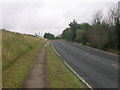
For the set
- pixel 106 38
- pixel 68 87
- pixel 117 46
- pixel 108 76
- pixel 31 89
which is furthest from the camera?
pixel 106 38

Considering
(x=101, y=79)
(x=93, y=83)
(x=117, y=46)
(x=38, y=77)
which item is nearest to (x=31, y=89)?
(x=38, y=77)

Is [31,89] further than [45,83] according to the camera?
No

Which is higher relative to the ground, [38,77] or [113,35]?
[113,35]

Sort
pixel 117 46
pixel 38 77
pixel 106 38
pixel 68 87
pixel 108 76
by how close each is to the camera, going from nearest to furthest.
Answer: pixel 68 87, pixel 38 77, pixel 108 76, pixel 117 46, pixel 106 38

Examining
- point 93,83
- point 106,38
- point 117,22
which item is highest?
point 117,22

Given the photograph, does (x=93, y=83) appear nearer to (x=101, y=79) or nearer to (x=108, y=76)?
(x=101, y=79)

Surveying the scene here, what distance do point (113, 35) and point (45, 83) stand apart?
2699 centimetres

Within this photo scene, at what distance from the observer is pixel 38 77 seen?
11453 mm

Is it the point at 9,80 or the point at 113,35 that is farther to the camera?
the point at 113,35

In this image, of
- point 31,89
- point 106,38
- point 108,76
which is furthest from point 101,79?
point 106,38

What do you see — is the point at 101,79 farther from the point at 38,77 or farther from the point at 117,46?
the point at 117,46

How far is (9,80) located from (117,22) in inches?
1062

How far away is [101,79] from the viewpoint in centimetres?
1200

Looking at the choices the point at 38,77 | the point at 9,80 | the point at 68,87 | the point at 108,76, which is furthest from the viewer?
the point at 108,76
